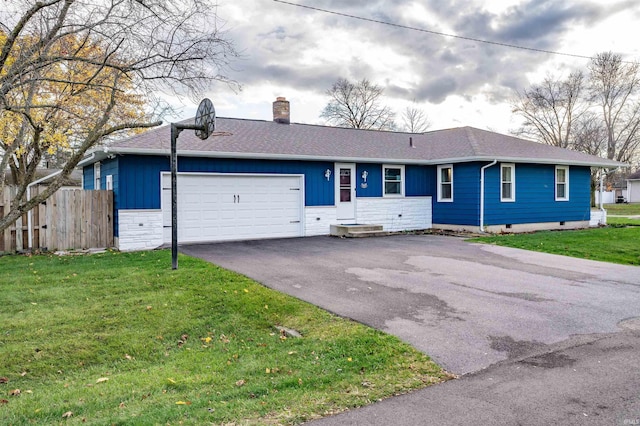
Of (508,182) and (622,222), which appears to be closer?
(508,182)

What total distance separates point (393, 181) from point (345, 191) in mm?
2129

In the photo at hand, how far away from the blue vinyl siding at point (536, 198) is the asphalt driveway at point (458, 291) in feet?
13.3

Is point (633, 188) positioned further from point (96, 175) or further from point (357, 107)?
point (96, 175)

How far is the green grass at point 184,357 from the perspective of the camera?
11.5 feet

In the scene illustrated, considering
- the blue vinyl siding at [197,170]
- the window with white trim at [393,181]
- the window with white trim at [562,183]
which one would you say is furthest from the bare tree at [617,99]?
the blue vinyl siding at [197,170]

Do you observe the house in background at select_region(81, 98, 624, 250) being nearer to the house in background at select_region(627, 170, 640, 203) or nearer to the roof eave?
the roof eave

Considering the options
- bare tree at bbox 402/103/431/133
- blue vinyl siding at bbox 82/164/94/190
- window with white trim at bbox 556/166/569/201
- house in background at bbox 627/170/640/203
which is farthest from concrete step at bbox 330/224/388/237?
house in background at bbox 627/170/640/203

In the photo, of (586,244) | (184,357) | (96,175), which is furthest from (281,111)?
(184,357)

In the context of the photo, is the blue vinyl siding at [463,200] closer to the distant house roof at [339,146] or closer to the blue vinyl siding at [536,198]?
the blue vinyl siding at [536,198]

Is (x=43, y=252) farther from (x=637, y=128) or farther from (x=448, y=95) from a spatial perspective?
(x=637, y=128)

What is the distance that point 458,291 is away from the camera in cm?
711

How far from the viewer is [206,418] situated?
3.29 meters

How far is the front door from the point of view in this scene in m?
15.5

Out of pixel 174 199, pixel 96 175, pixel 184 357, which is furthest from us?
pixel 96 175
